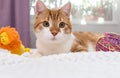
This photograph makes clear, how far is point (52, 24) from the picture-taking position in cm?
113

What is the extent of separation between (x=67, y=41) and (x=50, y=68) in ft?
2.20

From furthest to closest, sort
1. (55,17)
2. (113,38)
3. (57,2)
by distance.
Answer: (57,2), (55,17), (113,38)

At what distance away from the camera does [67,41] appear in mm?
1175

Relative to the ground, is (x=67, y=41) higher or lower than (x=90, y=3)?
lower

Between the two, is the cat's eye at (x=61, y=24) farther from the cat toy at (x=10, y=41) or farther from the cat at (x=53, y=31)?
the cat toy at (x=10, y=41)

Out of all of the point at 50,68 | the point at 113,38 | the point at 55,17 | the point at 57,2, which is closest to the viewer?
the point at 50,68

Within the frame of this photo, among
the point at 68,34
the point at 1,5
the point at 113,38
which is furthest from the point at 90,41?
the point at 1,5

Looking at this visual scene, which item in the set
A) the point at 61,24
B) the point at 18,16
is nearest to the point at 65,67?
the point at 61,24

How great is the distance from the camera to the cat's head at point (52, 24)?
3.66 ft

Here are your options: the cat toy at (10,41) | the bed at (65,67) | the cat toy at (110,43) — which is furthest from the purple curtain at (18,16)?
the bed at (65,67)

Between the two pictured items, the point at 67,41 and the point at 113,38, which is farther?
the point at 67,41

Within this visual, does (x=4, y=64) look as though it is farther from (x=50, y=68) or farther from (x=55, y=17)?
(x=55, y=17)

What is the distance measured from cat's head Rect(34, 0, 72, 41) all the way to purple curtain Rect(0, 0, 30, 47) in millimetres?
1036

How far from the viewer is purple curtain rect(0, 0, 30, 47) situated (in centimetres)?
221
